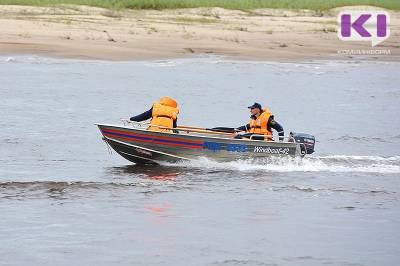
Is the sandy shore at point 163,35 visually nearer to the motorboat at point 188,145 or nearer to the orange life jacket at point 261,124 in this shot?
the motorboat at point 188,145

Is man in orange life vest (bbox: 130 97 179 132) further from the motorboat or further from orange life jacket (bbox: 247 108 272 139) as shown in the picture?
orange life jacket (bbox: 247 108 272 139)

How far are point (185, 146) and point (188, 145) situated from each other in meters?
0.07

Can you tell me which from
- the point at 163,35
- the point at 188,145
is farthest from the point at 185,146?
the point at 163,35

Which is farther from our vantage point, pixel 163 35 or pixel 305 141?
pixel 163 35

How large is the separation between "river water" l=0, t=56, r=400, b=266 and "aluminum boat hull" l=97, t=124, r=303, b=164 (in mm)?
269

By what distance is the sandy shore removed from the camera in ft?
154

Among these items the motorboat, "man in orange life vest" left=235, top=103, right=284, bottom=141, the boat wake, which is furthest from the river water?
"man in orange life vest" left=235, top=103, right=284, bottom=141

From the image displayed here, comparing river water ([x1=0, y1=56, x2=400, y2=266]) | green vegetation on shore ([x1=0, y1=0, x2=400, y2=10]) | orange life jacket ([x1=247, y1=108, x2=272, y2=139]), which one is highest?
green vegetation on shore ([x1=0, y1=0, x2=400, y2=10])

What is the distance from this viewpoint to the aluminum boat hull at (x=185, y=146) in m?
23.2

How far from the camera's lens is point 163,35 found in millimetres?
50594

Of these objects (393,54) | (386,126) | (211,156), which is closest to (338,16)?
(393,54)

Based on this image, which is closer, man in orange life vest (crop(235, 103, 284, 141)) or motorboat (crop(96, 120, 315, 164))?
motorboat (crop(96, 120, 315, 164))

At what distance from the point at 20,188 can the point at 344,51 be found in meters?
33.6

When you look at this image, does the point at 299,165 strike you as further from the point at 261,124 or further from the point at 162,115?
the point at 162,115
